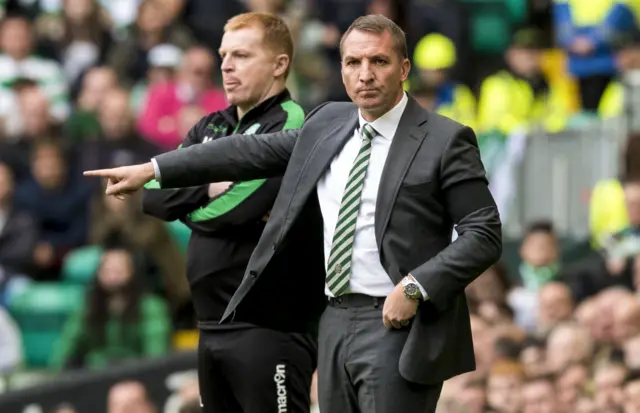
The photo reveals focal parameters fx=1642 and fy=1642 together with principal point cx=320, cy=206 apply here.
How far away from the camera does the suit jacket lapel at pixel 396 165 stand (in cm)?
558

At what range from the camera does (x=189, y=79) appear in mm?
13523

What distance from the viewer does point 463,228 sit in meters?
5.50

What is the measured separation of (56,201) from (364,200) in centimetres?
658

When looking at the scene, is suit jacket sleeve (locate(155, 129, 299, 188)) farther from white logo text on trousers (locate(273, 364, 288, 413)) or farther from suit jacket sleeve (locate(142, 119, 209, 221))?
white logo text on trousers (locate(273, 364, 288, 413))

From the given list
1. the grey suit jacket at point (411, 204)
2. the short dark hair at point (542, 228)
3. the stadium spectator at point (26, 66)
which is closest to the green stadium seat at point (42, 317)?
the stadium spectator at point (26, 66)

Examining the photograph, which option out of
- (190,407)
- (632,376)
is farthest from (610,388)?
(190,407)

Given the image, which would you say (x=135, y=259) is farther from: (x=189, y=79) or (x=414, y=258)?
(x=414, y=258)

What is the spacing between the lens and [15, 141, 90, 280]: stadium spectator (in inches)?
466

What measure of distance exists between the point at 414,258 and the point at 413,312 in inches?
8.2

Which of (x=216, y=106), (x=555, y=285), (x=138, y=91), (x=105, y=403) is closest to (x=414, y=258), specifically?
(x=105, y=403)

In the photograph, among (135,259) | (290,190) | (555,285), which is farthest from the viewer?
(135,259)

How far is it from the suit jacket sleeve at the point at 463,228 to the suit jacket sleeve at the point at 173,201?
3.88 feet

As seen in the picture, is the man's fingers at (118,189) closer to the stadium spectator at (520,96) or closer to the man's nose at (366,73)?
the man's nose at (366,73)

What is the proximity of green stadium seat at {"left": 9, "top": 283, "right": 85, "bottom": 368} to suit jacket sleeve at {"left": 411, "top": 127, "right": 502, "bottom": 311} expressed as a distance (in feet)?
20.4
